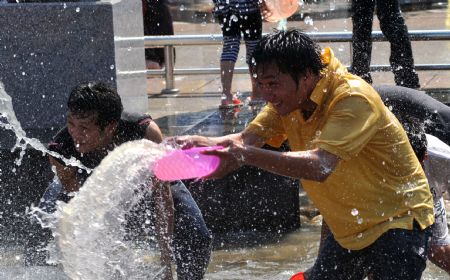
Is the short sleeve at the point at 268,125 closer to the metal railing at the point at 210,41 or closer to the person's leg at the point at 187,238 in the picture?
the person's leg at the point at 187,238

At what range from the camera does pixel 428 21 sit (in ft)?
50.8

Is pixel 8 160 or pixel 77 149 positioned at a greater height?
pixel 77 149

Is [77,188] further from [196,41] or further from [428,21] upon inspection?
[428,21]

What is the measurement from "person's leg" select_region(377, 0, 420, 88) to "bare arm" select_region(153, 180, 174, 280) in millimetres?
4249

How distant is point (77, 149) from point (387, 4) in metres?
4.35

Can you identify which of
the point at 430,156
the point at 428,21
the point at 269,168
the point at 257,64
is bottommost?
the point at 428,21

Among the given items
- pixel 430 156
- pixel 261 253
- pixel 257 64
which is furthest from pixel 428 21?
pixel 257 64

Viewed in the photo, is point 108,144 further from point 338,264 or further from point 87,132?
point 338,264

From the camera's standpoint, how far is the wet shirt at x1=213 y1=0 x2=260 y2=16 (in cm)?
843

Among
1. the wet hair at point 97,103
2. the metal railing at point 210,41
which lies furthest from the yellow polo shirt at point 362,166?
the metal railing at point 210,41

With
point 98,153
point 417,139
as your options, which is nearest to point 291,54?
point 417,139

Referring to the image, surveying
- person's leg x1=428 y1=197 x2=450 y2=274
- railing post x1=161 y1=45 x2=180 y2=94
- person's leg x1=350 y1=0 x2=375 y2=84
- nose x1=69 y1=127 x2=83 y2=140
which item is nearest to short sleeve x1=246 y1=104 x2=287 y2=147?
nose x1=69 y1=127 x2=83 y2=140

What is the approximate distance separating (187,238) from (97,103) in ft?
2.79

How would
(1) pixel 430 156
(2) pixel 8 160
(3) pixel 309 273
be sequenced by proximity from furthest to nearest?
(2) pixel 8 160
(1) pixel 430 156
(3) pixel 309 273
